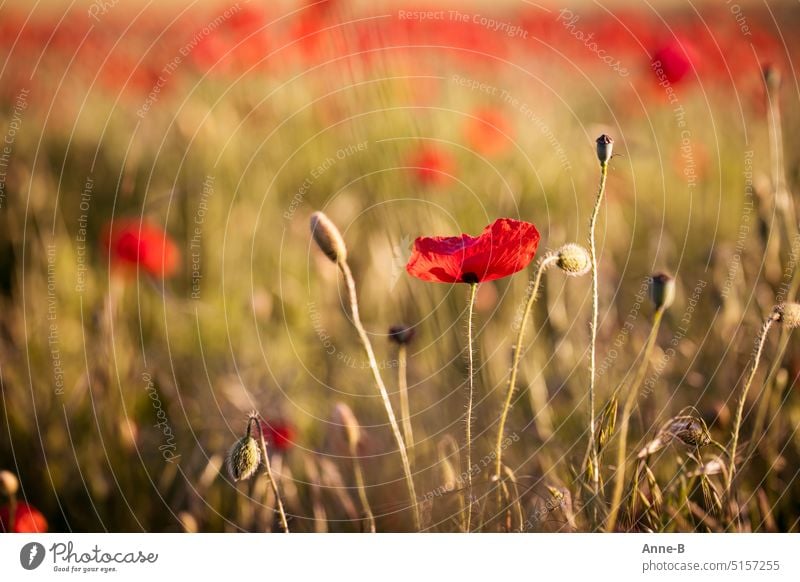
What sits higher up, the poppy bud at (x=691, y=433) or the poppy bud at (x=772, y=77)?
the poppy bud at (x=772, y=77)

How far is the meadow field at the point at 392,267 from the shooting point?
0.89 metres

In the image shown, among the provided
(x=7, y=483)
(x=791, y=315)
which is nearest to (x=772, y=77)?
(x=791, y=315)

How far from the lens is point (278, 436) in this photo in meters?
0.91

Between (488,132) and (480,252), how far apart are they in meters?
0.52

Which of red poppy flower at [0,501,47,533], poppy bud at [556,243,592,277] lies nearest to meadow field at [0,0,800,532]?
red poppy flower at [0,501,47,533]

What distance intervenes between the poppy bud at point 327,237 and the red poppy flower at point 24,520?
0.46 metres

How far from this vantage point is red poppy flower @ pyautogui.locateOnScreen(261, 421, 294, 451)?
0.91m

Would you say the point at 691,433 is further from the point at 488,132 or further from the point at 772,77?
the point at 488,132

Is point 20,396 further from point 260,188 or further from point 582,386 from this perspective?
point 582,386

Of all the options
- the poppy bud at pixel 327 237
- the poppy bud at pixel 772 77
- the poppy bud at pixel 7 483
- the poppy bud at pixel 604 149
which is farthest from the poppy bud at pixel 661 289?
the poppy bud at pixel 7 483

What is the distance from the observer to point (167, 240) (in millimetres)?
1058
